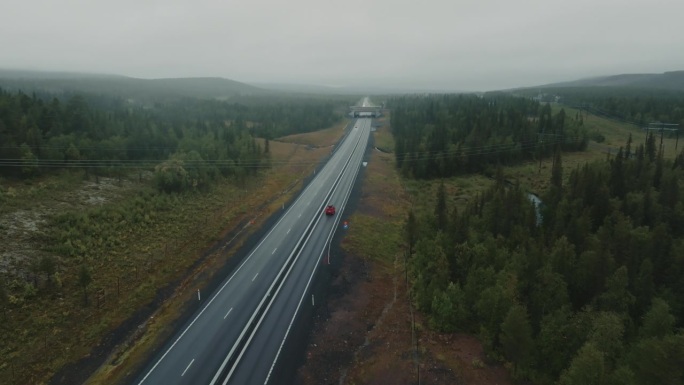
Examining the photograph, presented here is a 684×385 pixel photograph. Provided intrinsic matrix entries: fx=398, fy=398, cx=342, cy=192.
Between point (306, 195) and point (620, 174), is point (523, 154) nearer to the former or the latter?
point (620, 174)

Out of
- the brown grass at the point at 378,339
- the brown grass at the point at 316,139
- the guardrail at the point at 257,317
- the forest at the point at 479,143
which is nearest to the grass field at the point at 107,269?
the guardrail at the point at 257,317

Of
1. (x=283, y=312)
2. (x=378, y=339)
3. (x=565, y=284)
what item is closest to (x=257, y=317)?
(x=283, y=312)

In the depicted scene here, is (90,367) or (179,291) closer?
(90,367)

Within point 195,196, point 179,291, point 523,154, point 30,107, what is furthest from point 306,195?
point 523,154

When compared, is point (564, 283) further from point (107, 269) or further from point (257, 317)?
point (107, 269)

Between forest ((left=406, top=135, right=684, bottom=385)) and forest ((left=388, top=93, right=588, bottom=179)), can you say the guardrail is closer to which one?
forest ((left=406, top=135, right=684, bottom=385))
